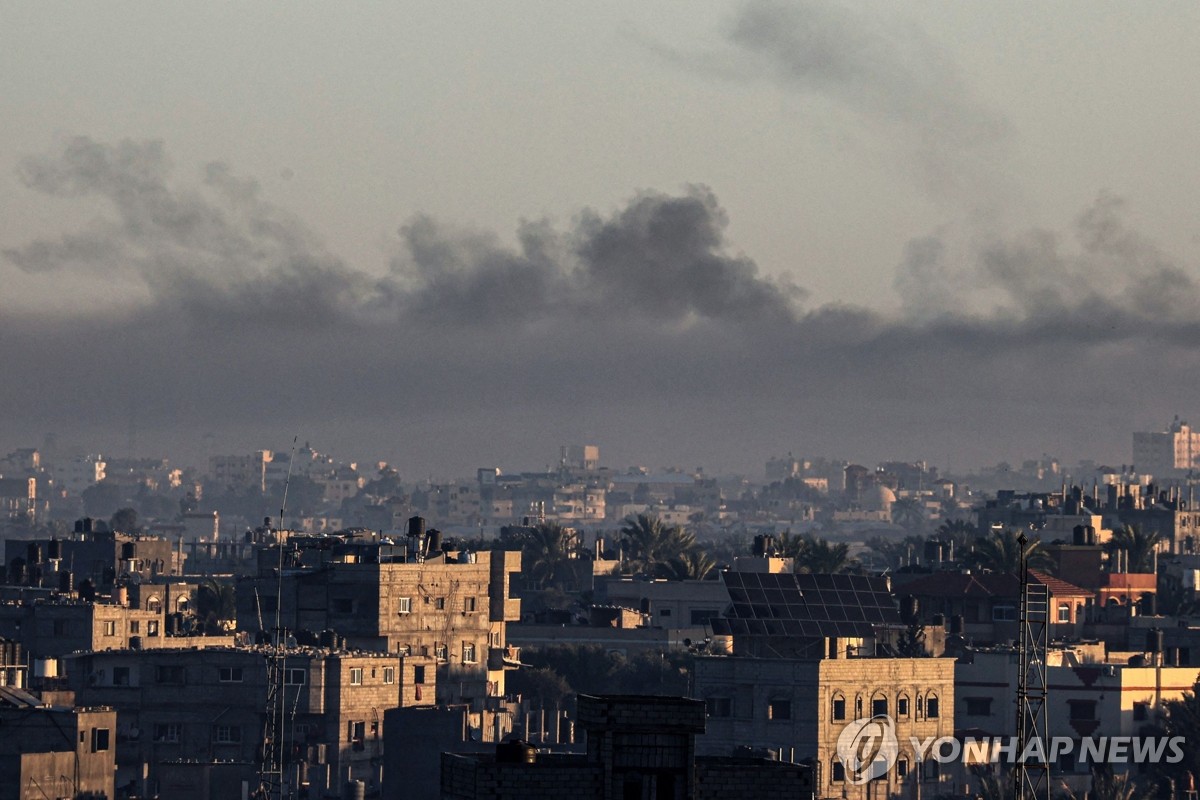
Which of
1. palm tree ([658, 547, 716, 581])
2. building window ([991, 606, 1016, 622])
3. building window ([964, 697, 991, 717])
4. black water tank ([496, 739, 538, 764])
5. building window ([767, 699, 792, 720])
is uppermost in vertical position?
palm tree ([658, 547, 716, 581])

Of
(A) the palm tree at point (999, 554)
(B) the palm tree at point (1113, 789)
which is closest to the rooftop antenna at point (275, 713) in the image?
(B) the palm tree at point (1113, 789)

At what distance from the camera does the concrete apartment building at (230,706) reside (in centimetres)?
11506

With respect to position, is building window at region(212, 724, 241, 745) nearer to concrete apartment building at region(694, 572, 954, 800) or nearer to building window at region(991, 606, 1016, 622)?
concrete apartment building at region(694, 572, 954, 800)

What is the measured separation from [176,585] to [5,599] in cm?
3066

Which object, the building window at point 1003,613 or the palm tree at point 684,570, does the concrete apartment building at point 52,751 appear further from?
the palm tree at point 684,570

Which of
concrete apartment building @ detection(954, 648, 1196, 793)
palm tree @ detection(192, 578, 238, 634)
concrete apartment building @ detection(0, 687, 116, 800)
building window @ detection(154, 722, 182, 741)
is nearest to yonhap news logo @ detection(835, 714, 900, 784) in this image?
concrete apartment building @ detection(954, 648, 1196, 793)

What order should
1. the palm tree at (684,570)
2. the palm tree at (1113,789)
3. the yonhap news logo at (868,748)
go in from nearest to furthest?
the palm tree at (1113,789) → the yonhap news logo at (868,748) → the palm tree at (684,570)

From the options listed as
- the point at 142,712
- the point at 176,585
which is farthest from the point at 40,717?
the point at 176,585

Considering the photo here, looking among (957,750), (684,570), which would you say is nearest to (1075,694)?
(957,750)

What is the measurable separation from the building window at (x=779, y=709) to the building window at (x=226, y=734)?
18330 millimetres

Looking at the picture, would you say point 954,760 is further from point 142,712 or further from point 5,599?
point 5,599

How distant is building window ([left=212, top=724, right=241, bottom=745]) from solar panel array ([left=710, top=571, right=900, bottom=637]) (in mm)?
16739

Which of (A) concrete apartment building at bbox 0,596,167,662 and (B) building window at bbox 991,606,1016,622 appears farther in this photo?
(B) building window at bbox 991,606,1016,622

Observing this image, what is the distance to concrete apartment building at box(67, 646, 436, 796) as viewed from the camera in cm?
11506
